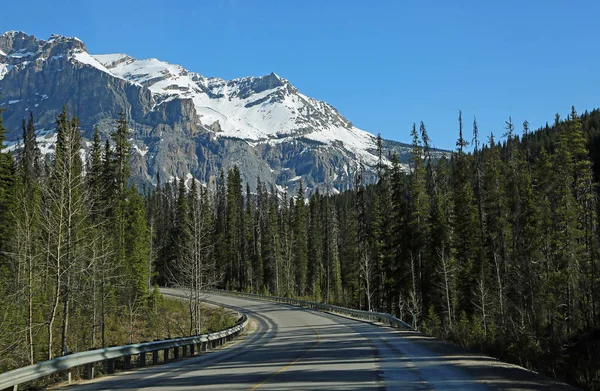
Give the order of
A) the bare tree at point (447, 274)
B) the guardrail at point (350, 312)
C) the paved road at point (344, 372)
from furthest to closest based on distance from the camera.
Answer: the bare tree at point (447, 274)
the guardrail at point (350, 312)
the paved road at point (344, 372)

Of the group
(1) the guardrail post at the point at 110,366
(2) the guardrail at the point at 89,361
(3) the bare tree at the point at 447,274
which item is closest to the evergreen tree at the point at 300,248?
(3) the bare tree at the point at 447,274

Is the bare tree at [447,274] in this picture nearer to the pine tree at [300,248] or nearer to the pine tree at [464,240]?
the pine tree at [464,240]

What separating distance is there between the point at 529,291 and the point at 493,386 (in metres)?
36.7

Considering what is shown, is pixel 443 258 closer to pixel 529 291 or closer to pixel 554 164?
pixel 529 291

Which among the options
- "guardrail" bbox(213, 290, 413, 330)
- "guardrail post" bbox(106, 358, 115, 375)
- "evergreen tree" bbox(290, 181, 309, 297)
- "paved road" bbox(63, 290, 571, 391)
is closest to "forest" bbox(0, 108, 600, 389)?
"guardrail" bbox(213, 290, 413, 330)

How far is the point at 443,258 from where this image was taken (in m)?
47.2

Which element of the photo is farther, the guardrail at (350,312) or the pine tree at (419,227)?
the pine tree at (419,227)

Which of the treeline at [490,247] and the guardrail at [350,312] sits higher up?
the treeline at [490,247]

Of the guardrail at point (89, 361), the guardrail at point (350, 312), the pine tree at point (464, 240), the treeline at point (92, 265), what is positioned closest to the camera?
the guardrail at point (89, 361)

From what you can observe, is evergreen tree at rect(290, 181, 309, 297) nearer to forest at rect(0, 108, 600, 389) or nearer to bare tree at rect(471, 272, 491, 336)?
forest at rect(0, 108, 600, 389)

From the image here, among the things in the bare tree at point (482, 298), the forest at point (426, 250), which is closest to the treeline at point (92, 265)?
the forest at point (426, 250)

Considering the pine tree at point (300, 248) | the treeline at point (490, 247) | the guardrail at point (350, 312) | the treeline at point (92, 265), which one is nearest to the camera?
the treeline at point (92, 265)

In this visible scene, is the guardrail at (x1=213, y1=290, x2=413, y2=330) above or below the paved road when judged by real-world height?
below

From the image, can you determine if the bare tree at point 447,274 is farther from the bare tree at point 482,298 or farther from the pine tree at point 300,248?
the pine tree at point 300,248
